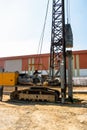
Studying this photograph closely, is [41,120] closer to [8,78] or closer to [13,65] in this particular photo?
[8,78]

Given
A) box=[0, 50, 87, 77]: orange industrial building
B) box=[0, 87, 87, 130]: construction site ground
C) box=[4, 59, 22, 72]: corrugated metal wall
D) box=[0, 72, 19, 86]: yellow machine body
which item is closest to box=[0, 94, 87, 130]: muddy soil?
box=[0, 87, 87, 130]: construction site ground

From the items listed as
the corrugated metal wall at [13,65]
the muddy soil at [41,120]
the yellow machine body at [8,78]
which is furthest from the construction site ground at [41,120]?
the corrugated metal wall at [13,65]

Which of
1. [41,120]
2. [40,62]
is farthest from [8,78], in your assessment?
[40,62]

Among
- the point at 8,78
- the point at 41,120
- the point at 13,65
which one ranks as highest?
the point at 13,65

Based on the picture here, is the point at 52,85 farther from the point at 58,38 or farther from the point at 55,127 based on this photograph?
the point at 58,38

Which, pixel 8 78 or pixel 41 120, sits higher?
pixel 8 78

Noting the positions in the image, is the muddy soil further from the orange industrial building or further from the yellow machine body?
the orange industrial building

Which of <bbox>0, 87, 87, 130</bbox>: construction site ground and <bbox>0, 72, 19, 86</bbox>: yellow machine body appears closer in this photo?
<bbox>0, 87, 87, 130</bbox>: construction site ground

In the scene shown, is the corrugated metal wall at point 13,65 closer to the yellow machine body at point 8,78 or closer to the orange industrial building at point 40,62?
the orange industrial building at point 40,62

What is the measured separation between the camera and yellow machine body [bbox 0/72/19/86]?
52.0 feet

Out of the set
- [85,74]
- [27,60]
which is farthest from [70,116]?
[27,60]

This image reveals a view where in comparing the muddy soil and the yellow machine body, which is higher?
the yellow machine body

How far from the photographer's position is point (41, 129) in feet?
27.3

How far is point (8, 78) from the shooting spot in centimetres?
1595
